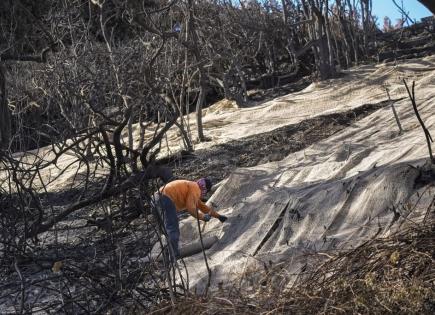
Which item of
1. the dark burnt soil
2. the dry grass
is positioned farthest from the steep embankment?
the dark burnt soil

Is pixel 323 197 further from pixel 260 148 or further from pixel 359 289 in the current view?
pixel 260 148

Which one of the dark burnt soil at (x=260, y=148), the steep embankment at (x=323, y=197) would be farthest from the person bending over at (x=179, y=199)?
the dark burnt soil at (x=260, y=148)

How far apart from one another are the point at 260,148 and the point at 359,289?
8.53m

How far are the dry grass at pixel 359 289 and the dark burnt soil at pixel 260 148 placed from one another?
Answer: 6.71 meters

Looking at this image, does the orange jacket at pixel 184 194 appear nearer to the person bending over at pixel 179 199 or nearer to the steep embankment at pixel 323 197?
the person bending over at pixel 179 199

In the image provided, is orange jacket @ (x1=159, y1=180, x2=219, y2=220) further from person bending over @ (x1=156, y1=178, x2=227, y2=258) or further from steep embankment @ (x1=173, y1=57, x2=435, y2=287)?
steep embankment @ (x1=173, y1=57, x2=435, y2=287)

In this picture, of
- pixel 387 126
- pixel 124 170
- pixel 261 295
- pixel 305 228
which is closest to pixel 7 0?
pixel 387 126

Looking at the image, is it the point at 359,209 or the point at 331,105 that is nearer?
the point at 359,209

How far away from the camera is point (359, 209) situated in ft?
22.9

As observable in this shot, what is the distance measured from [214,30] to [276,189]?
859 cm

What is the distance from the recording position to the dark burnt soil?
11812mm

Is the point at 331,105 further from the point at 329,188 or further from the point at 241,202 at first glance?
the point at 329,188

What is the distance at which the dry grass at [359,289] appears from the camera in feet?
13.0

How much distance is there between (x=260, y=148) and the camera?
41.3ft
